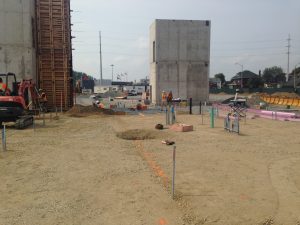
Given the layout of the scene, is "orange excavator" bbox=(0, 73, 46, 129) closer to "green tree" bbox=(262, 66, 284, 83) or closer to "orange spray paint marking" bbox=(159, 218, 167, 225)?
"orange spray paint marking" bbox=(159, 218, 167, 225)

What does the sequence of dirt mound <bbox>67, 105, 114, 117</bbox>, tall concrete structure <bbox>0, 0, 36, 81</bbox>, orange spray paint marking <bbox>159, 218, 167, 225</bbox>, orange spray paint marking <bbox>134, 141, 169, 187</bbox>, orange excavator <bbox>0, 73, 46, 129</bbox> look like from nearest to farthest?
orange spray paint marking <bbox>159, 218, 167, 225</bbox> < orange spray paint marking <bbox>134, 141, 169, 187</bbox> < orange excavator <bbox>0, 73, 46, 129</bbox> < dirt mound <bbox>67, 105, 114, 117</bbox> < tall concrete structure <bbox>0, 0, 36, 81</bbox>

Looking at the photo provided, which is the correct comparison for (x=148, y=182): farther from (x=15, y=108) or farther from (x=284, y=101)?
(x=284, y=101)

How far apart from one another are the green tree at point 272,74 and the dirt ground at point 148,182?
12134cm

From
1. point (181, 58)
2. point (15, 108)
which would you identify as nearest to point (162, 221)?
point (15, 108)

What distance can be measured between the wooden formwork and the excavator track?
10.8m

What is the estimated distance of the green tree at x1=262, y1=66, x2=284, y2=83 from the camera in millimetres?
128875

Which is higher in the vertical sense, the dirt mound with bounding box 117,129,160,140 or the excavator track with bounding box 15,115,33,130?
the excavator track with bounding box 15,115,33,130

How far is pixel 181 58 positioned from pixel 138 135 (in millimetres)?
29243

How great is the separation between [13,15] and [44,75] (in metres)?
5.46

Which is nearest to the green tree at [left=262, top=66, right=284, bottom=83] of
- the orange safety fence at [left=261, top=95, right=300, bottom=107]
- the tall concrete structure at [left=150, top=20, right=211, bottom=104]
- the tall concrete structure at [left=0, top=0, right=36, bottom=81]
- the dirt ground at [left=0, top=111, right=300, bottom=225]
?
the orange safety fence at [left=261, top=95, right=300, bottom=107]

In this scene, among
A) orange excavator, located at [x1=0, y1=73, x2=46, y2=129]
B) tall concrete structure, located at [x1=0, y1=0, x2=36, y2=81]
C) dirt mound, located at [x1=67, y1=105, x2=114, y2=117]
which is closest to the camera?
orange excavator, located at [x1=0, y1=73, x2=46, y2=129]

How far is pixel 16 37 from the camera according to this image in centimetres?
2933

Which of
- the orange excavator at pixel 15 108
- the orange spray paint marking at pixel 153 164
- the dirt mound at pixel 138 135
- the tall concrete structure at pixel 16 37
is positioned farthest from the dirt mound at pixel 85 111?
the orange spray paint marking at pixel 153 164

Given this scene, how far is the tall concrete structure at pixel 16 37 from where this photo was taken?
29.1 m
